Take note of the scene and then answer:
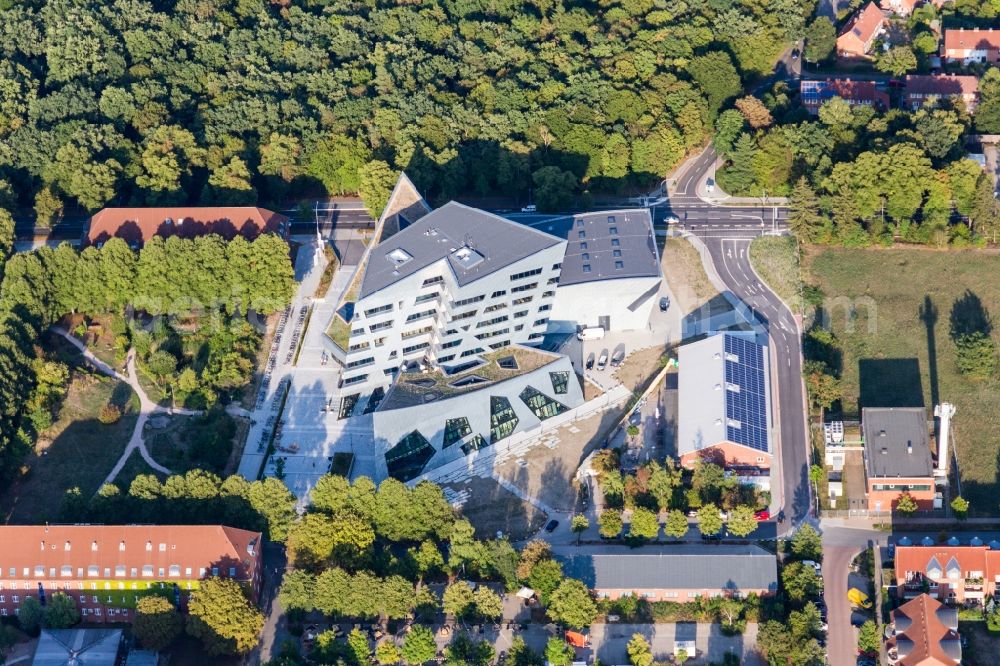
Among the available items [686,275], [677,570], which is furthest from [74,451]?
[686,275]

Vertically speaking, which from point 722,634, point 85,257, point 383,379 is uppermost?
point 85,257

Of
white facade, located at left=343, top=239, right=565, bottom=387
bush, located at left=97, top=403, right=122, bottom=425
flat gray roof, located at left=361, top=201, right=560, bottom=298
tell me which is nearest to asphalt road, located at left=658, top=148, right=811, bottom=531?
white facade, located at left=343, top=239, right=565, bottom=387

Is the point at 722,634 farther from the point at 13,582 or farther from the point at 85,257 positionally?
the point at 85,257

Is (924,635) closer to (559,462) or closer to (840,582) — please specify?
(840,582)

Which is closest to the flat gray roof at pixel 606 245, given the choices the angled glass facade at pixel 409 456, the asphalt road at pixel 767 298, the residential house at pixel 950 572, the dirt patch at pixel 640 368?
the dirt patch at pixel 640 368

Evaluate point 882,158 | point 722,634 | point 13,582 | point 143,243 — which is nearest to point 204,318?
point 143,243

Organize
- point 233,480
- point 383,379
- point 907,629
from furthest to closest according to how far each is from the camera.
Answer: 1. point 383,379
2. point 233,480
3. point 907,629
